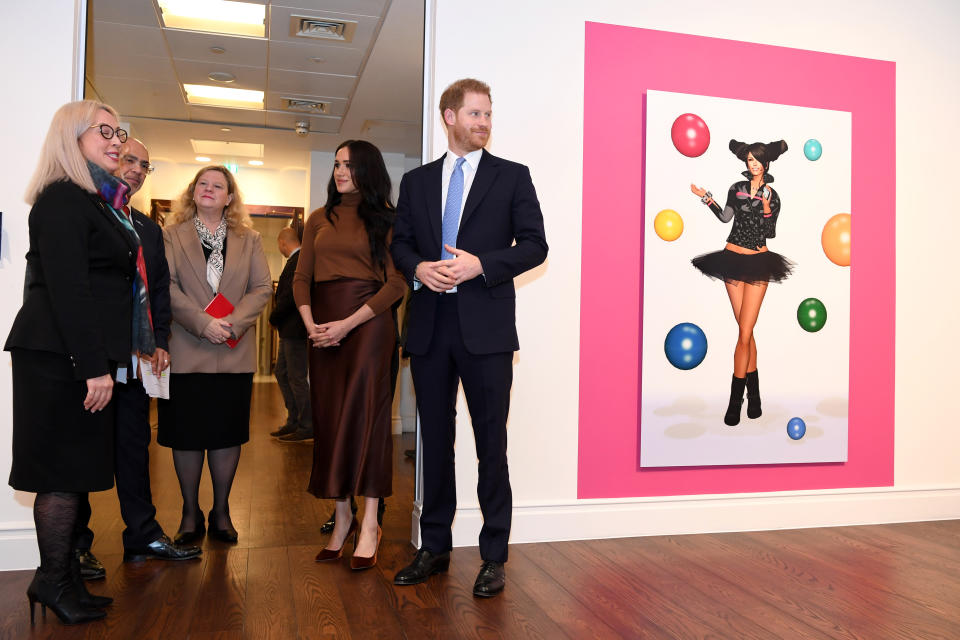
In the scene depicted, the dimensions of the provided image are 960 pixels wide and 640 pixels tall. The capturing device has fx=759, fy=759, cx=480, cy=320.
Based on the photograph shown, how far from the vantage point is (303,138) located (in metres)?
8.30

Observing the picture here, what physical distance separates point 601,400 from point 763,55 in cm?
189

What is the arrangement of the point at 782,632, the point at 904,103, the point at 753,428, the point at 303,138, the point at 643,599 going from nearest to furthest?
the point at 782,632
the point at 643,599
the point at 753,428
the point at 904,103
the point at 303,138

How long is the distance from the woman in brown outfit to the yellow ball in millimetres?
1288

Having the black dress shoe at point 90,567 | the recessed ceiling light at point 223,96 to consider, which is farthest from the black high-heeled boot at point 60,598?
the recessed ceiling light at point 223,96

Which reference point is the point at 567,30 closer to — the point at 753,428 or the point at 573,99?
the point at 573,99

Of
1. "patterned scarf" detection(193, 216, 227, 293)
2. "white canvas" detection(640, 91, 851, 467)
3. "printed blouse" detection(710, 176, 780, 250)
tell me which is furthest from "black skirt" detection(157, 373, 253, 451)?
"printed blouse" detection(710, 176, 780, 250)

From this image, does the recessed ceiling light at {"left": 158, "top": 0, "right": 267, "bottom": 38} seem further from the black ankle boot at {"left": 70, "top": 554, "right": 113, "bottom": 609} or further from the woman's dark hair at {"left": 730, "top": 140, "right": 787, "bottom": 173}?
the black ankle boot at {"left": 70, "top": 554, "right": 113, "bottom": 609}

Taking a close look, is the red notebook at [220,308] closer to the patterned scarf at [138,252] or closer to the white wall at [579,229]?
the patterned scarf at [138,252]

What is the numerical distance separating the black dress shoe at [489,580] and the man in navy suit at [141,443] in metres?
1.17

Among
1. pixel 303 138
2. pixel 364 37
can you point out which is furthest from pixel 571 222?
pixel 303 138

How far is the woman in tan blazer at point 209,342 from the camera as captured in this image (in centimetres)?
316

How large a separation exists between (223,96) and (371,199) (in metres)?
4.53

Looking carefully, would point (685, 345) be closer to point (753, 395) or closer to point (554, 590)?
point (753, 395)

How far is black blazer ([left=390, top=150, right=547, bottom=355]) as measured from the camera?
2662mm
